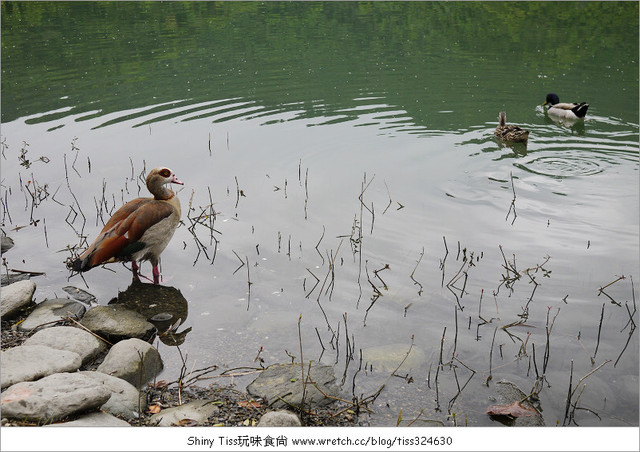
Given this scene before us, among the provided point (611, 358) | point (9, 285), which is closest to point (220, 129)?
point (9, 285)

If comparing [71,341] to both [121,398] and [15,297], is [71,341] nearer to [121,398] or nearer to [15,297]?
[121,398]

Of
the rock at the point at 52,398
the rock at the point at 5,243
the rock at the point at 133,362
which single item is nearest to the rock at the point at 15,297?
the rock at the point at 133,362

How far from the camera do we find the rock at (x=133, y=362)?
6.28 m

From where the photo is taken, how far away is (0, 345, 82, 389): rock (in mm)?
5832

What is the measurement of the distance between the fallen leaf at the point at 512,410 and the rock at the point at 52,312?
4.96 meters

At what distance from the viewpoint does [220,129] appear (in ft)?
52.1

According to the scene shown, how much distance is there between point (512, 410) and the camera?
5.79 m

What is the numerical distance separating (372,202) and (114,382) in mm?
6210

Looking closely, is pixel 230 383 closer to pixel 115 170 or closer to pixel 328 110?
pixel 115 170

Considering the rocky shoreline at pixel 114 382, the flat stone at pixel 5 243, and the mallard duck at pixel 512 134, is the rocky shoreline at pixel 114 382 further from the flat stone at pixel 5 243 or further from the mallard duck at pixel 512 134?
the mallard duck at pixel 512 134

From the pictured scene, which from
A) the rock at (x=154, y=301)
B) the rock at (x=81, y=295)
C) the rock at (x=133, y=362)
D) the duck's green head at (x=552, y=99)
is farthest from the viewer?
the duck's green head at (x=552, y=99)

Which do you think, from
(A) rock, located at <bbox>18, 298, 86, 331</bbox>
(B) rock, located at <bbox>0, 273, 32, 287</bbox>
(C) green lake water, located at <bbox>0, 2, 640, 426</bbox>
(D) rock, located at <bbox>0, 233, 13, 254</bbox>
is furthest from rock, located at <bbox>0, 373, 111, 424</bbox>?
(D) rock, located at <bbox>0, 233, 13, 254</bbox>

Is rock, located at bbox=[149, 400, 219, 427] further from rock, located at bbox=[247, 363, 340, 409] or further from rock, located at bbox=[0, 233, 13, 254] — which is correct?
rock, located at bbox=[0, 233, 13, 254]

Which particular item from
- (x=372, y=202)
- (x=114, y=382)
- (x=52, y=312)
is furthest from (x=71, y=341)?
(x=372, y=202)
